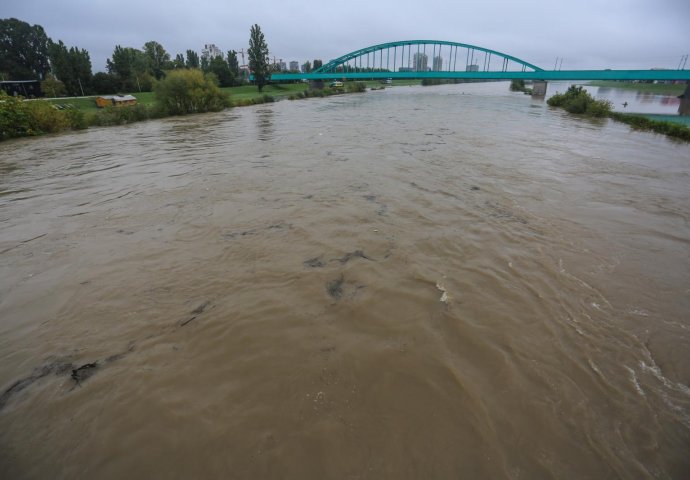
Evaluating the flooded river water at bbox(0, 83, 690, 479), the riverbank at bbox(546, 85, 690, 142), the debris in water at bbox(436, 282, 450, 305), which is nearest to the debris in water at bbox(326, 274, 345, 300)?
the flooded river water at bbox(0, 83, 690, 479)

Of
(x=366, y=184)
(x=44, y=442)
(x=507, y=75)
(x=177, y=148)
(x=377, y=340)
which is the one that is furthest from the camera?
(x=507, y=75)

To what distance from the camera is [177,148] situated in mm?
18188

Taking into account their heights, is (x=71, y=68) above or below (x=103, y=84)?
above

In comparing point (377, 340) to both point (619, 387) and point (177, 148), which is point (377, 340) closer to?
point (619, 387)

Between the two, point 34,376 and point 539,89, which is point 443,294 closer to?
point 34,376

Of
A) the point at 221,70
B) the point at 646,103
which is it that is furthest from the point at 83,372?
the point at 221,70

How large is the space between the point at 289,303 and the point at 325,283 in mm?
727

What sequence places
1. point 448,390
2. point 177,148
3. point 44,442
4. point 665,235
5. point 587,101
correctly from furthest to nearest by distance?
1. point 587,101
2. point 177,148
3. point 665,235
4. point 448,390
5. point 44,442

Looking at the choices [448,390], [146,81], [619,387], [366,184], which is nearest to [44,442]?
[448,390]

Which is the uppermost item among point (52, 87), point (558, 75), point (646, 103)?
point (558, 75)

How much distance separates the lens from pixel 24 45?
316 feet

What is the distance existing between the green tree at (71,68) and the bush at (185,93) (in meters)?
40.8

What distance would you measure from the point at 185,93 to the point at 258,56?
1956 inches

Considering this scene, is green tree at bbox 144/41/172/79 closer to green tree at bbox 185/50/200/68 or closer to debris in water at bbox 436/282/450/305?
green tree at bbox 185/50/200/68
